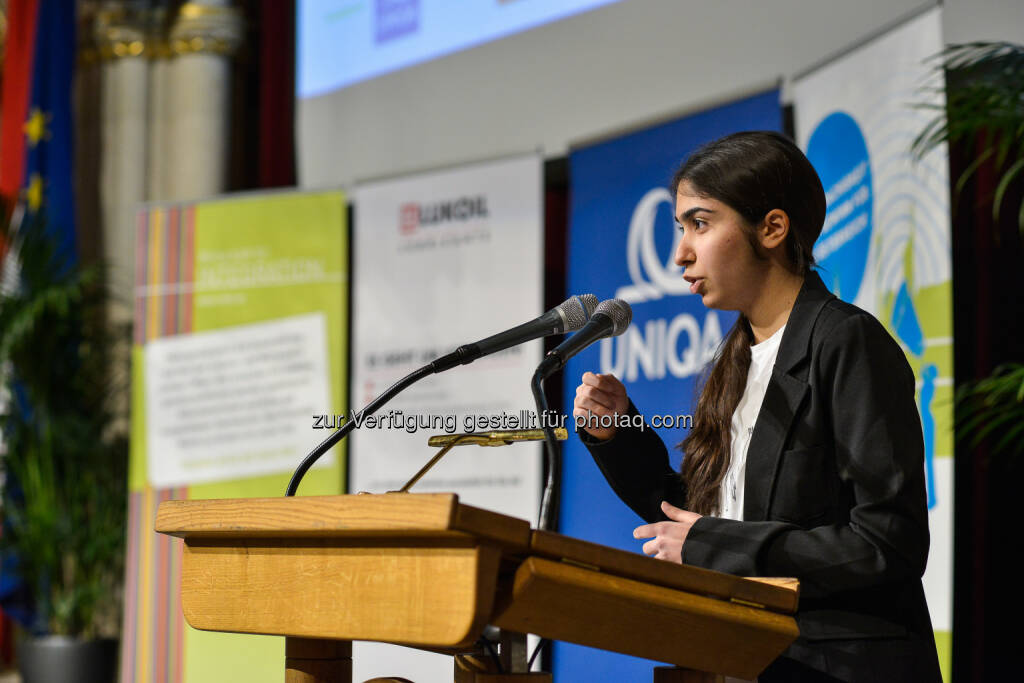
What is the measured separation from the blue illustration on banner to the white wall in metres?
0.36

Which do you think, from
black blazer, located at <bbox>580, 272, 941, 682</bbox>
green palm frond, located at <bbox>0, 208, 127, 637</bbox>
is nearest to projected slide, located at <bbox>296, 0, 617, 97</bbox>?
green palm frond, located at <bbox>0, 208, 127, 637</bbox>

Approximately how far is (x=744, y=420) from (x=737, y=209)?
0.29 meters

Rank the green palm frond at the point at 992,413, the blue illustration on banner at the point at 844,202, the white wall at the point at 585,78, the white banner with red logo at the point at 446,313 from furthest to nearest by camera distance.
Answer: the white banner with red logo at the point at 446,313 < the white wall at the point at 585,78 < the blue illustration on banner at the point at 844,202 < the green palm frond at the point at 992,413

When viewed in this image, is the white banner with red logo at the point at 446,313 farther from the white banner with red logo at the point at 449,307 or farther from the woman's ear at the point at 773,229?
the woman's ear at the point at 773,229

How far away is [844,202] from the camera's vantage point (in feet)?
11.5

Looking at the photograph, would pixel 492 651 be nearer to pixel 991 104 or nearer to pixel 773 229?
pixel 773 229

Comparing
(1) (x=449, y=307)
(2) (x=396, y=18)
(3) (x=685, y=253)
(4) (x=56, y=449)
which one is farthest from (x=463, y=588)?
(4) (x=56, y=449)

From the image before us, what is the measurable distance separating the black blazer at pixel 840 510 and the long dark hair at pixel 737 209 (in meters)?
0.10

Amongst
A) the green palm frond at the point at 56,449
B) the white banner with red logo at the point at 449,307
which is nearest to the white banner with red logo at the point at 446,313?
the white banner with red logo at the point at 449,307

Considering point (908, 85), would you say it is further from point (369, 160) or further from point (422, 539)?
point (369, 160)

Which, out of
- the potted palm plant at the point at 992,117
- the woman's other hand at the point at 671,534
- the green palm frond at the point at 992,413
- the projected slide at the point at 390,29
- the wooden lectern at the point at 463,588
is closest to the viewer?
the wooden lectern at the point at 463,588

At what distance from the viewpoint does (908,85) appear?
10.8ft

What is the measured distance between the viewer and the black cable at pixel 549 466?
1.29 metres

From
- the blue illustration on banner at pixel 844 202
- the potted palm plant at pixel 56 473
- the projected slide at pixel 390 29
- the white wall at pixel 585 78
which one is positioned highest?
the projected slide at pixel 390 29
